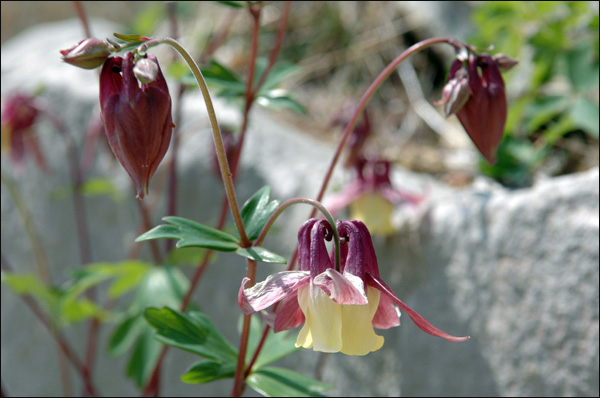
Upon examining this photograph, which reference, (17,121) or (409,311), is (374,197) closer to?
(409,311)

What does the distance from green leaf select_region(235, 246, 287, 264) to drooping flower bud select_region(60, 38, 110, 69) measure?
24 cm

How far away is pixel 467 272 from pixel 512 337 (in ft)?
0.43

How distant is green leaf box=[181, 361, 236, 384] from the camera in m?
0.71

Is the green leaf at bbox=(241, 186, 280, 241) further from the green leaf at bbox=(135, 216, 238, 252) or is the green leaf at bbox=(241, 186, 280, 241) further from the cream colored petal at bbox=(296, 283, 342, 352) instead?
the cream colored petal at bbox=(296, 283, 342, 352)

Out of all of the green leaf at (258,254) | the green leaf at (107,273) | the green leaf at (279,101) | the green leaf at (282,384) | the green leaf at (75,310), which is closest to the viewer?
the green leaf at (258,254)

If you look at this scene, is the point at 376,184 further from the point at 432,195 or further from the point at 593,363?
the point at 593,363

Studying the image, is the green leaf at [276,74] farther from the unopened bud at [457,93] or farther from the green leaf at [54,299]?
the green leaf at [54,299]

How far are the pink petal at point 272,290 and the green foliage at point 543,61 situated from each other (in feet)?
2.61

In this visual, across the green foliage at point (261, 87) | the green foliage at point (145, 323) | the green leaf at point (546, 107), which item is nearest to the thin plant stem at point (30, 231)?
the green foliage at point (145, 323)

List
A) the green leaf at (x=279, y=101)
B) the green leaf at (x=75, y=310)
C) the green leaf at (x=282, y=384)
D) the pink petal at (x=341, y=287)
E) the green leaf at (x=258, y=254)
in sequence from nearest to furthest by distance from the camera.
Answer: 1. the pink petal at (x=341, y=287)
2. the green leaf at (x=258, y=254)
3. the green leaf at (x=282, y=384)
4. the green leaf at (x=279, y=101)
5. the green leaf at (x=75, y=310)

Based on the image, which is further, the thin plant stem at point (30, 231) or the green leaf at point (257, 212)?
the thin plant stem at point (30, 231)

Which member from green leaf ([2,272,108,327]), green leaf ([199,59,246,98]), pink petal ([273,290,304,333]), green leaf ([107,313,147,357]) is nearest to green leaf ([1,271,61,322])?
green leaf ([2,272,108,327])

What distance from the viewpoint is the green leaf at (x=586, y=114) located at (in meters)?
1.10

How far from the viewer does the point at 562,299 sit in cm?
92
